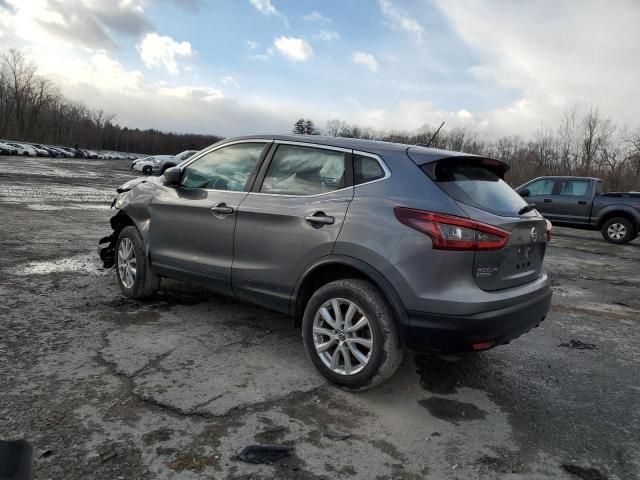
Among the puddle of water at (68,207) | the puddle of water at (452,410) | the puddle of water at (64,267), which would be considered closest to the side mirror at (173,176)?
the puddle of water at (64,267)

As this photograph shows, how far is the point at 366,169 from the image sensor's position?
3504 mm

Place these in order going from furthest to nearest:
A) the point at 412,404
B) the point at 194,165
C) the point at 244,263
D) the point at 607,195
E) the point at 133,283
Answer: the point at 607,195 → the point at 133,283 → the point at 194,165 → the point at 244,263 → the point at 412,404

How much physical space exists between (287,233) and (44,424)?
6.23 ft

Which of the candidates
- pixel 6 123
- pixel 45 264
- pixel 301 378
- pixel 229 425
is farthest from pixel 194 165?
pixel 6 123

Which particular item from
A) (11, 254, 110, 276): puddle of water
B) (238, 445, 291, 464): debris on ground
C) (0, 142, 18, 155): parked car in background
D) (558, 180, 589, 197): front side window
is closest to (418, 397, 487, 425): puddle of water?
(238, 445, 291, 464): debris on ground

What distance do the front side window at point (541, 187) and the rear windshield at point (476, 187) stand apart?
1179cm

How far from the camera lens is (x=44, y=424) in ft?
9.15

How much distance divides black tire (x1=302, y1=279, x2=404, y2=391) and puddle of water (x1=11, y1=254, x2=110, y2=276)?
13.1ft

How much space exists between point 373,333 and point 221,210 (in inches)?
67.7

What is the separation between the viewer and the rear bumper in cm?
302

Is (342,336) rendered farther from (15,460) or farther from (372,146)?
(15,460)

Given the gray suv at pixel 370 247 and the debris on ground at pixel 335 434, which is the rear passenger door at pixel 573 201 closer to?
the gray suv at pixel 370 247

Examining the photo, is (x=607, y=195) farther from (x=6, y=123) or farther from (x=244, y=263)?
(x=6, y=123)

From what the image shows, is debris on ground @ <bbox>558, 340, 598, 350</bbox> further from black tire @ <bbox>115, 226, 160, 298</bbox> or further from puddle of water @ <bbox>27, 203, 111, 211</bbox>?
puddle of water @ <bbox>27, 203, 111, 211</bbox>
